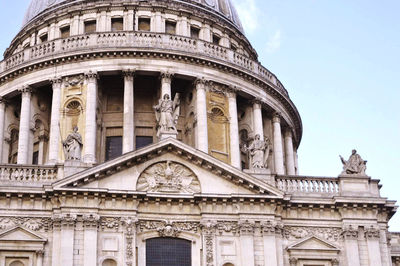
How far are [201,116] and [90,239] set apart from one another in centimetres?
1491

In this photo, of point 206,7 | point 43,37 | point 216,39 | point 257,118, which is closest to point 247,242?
point 257,118

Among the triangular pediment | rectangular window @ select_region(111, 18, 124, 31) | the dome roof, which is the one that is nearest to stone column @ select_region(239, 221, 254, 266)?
the triangular pediment

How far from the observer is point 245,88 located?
50.5 m

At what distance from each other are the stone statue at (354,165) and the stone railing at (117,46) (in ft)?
44.9

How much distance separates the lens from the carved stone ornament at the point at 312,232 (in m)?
36.5

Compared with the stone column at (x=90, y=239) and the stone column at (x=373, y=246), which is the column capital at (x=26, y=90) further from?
the stone column at (x=373, y=246)

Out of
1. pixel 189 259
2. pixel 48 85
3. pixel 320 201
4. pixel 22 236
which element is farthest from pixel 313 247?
pixel 48 85

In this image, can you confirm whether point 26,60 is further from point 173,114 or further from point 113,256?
point 113,256

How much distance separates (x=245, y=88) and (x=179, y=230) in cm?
1707

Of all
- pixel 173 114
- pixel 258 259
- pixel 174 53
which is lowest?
pixel 258 259

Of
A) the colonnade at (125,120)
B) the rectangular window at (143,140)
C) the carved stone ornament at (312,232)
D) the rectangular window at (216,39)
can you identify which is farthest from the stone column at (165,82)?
the carved stone ornament at (312,232)

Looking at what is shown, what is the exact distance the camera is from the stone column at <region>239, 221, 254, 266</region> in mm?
34938

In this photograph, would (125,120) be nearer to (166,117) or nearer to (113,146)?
(113,146)

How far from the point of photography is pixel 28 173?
36.0 m
